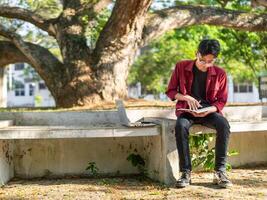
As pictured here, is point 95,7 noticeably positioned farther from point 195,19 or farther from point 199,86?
point 199,86

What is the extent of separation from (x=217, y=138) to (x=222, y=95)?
53cm

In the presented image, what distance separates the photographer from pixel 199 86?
5.62 m

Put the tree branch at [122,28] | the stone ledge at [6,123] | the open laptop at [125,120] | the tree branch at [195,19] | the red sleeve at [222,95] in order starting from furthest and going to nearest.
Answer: the tree branch at [195,19] → the tree branch at [122,28] → the stone ledge at [6,123] → the open laptop at [125,120] → the red sleeve at [222,95]

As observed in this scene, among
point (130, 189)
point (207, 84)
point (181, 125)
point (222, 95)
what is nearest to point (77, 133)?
point (130, 189)

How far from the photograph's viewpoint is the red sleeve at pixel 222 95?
5512 millimetres

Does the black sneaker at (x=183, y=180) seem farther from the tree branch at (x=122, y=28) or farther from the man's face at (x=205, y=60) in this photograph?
the tree branch at (x=122, y=28)

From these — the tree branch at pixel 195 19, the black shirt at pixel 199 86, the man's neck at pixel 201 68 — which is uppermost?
the tree branch at pixel 195 19

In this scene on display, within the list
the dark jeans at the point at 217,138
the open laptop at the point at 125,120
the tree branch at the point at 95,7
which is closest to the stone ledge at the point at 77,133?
the open laptop at the point at 125,120

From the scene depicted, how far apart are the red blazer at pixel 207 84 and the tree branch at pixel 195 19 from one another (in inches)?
199

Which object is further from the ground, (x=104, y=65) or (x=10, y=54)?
(x=10, y=54)

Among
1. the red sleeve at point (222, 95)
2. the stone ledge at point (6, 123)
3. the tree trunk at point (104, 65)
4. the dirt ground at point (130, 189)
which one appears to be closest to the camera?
the dirt ground at point (130, 189)

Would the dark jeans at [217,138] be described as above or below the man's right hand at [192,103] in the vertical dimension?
below

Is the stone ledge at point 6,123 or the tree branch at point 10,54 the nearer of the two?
the stone ledge at point 6,123

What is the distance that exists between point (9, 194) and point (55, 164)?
4.30ft
